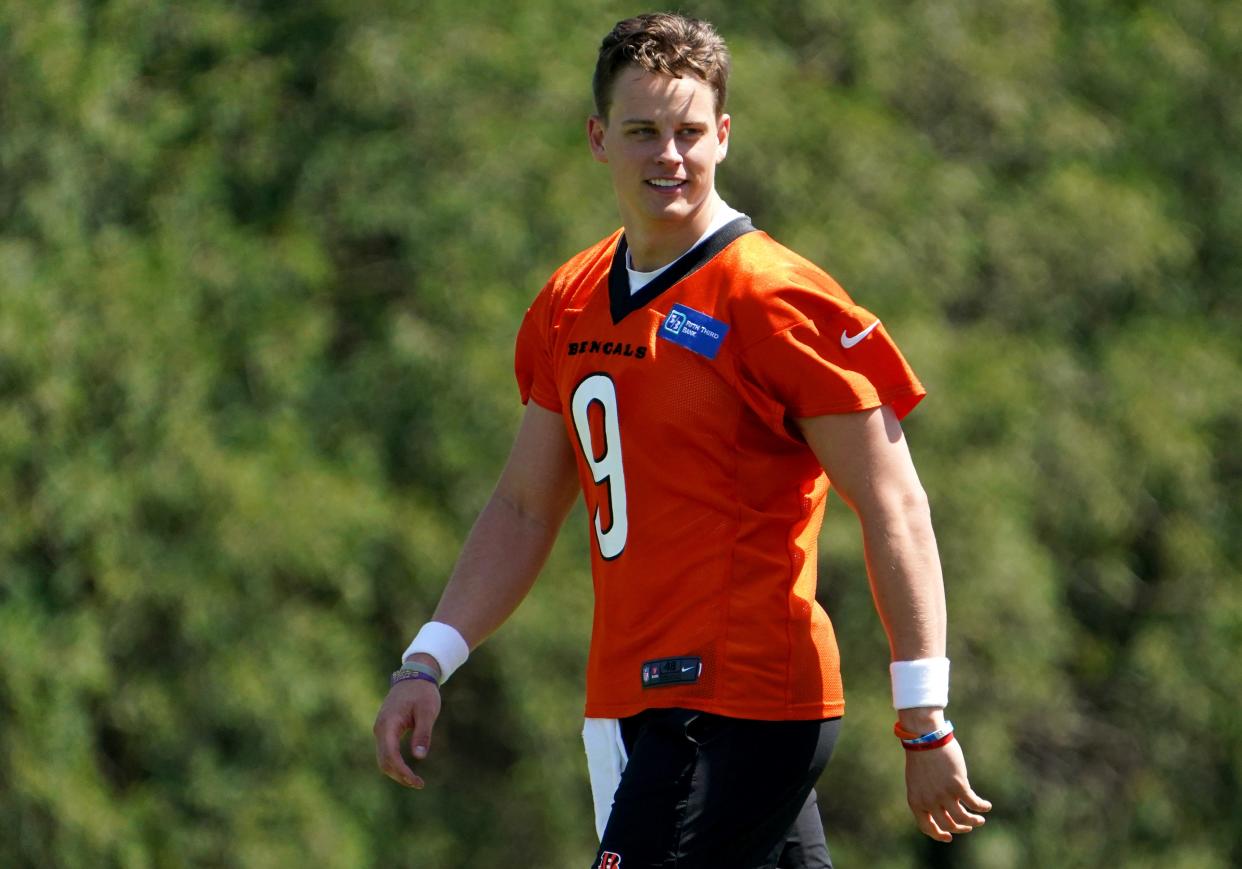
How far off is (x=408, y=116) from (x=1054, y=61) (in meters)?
2.81

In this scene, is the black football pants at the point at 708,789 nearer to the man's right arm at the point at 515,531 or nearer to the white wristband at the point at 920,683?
the white wristband at the point at 920,683

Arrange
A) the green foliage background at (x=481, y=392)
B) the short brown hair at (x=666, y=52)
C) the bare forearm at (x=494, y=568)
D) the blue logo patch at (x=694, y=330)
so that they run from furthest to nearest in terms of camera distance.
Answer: the green foliage background at (x=481, y=392)
the bare forearm at (x=494, y=568)
the short brown hair at (x=666, y=52)
the blue logo patch at (x=694, y=330)

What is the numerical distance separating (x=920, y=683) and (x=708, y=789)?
1.04ft

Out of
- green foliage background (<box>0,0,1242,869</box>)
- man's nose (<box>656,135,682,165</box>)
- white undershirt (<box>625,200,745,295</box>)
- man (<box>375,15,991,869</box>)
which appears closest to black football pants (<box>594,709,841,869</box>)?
man (<box>375,15,991,869</box>)

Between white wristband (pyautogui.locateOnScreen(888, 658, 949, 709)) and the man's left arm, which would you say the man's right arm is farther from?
white wristband (pyautogui.locateOnScreen(888, 658, 949, 709))

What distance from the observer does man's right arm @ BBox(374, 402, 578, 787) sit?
2.82 m

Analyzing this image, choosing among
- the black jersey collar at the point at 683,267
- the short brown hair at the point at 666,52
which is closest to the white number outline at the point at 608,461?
the black jersey collar at the point at 683,267

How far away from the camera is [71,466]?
6.51 metres

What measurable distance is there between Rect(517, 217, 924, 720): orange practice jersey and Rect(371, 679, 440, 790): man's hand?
0.26 meters

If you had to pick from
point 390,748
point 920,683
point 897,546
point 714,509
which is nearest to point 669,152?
point 714,509

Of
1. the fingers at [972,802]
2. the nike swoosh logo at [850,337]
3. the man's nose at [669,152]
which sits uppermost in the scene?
the man's nose at [669,152]

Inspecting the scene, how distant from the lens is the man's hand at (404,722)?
2607 mm

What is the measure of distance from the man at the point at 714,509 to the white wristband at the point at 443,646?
0.05m

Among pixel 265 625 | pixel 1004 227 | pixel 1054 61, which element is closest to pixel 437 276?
pixel 265 625
